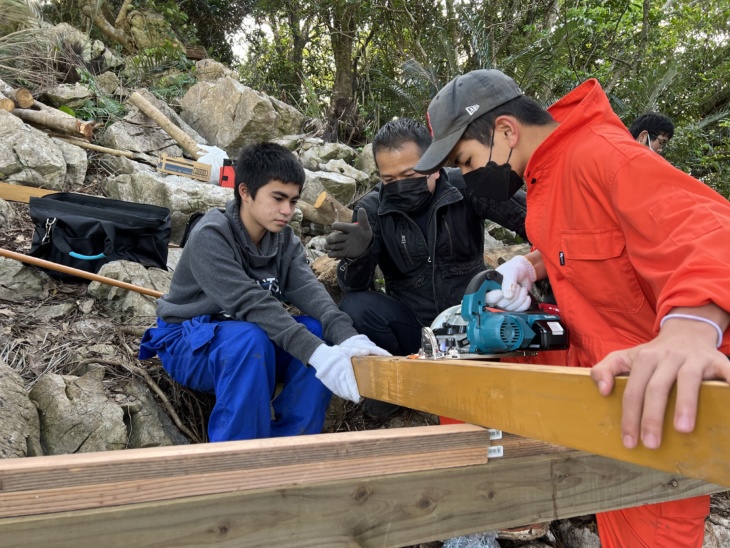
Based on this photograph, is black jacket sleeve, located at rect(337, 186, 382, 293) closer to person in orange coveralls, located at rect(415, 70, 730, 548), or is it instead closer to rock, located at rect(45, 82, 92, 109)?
person in orange coveralls, located at rect(415, 70, 730, 548)

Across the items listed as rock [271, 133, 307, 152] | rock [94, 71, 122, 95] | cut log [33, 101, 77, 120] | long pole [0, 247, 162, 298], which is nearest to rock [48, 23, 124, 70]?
rock [94, 71, 122, 95]

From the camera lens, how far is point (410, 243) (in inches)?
116

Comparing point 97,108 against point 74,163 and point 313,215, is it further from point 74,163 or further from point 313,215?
point 313,215

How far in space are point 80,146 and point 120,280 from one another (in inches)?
117

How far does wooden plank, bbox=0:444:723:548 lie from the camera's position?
3.19 ft

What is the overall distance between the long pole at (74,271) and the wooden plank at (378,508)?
2565 millimetres

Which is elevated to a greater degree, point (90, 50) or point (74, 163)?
point (90, 50)

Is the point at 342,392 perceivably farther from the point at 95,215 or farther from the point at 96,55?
the point at 96,55

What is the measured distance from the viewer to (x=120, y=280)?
11.4 ft

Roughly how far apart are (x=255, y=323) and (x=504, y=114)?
1.35m

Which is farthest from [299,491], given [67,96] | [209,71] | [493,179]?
[209,71]

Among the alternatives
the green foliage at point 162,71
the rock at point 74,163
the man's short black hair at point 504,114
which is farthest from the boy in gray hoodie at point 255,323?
the green foliage at point 162,71

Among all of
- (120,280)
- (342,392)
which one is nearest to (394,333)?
(342,392)

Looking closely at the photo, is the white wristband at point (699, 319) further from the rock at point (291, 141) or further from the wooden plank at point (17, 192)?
the rock at point (291, 141)
